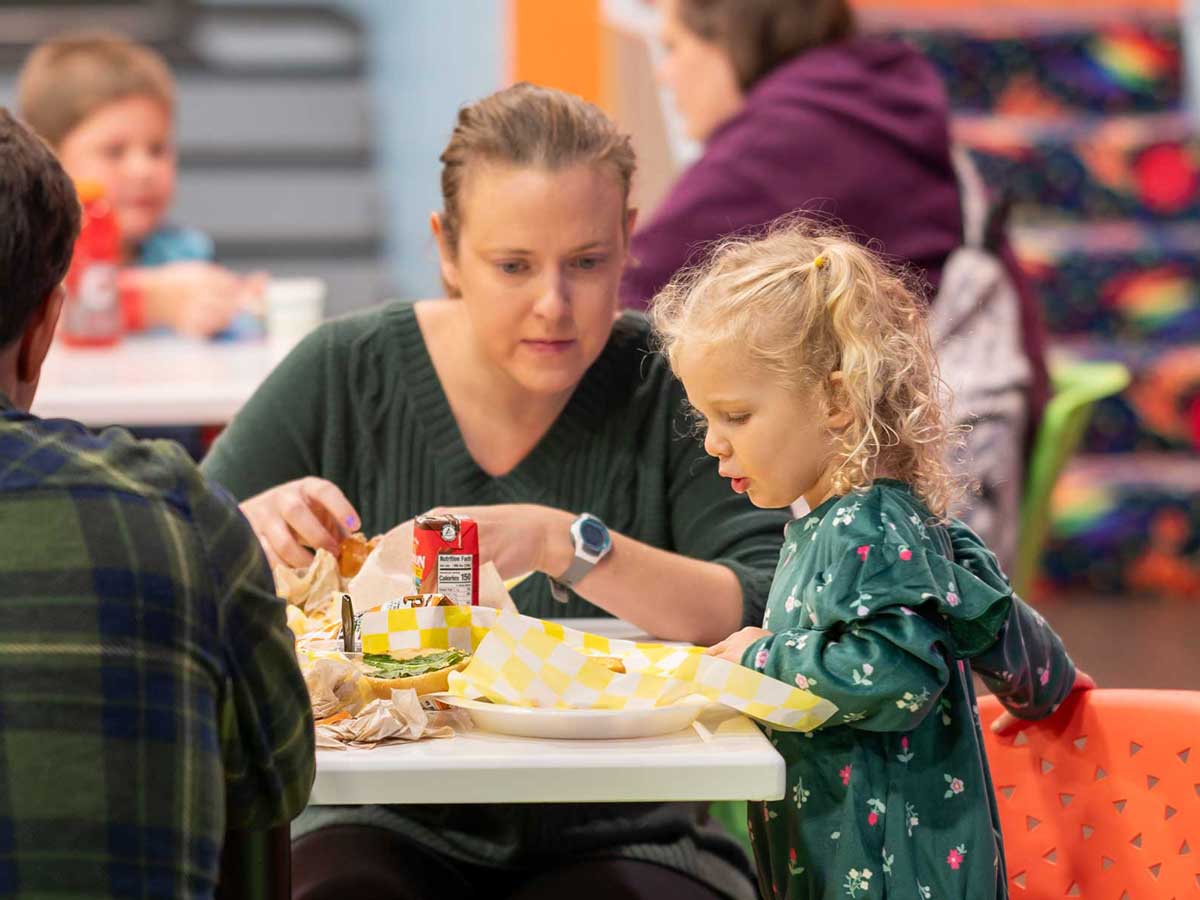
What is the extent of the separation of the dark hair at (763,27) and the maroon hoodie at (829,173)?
0.07 meters

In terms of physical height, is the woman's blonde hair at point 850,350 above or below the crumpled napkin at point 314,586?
above

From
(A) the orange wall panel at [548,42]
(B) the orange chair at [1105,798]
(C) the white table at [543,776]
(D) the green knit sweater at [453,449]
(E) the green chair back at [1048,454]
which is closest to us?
(C) the white table at [543,776]

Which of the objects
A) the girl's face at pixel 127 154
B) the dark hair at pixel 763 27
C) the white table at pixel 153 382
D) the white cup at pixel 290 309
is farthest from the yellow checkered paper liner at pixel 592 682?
the girl's face at pixel 127 154

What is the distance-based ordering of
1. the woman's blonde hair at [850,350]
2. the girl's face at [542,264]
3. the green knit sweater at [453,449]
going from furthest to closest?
the green knit sweater at [453,449]
the girl's face at [542,264]
the woman's blonde hair at [850,350]

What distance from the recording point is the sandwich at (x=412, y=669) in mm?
1570

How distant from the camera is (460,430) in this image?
85.8 inches

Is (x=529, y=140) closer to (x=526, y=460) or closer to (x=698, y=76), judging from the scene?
(x=526, y=460)

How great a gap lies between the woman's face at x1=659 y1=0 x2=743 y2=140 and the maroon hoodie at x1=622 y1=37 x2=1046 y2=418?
0.34 ft

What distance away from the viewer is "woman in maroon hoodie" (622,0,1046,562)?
3.39m

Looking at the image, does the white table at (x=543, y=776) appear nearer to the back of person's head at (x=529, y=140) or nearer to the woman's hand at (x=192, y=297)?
the back of person's head at (x=529, y=140)

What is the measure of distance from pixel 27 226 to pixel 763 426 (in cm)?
71

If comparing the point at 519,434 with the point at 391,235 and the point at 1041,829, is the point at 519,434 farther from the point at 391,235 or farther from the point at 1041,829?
the point at 391,235

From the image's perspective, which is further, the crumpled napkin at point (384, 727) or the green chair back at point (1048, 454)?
the green chair back at point (1048, 454)

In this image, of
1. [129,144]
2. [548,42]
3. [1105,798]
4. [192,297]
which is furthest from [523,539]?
[548,42]
